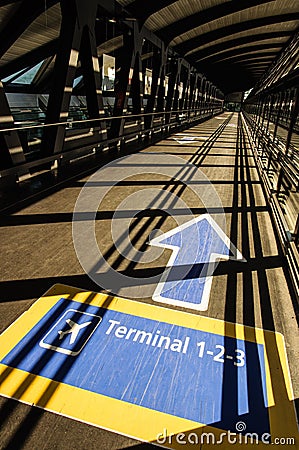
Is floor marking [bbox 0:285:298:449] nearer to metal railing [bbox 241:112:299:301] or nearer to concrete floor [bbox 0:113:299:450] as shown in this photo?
concrete floor [bbox 0:113:299:450]

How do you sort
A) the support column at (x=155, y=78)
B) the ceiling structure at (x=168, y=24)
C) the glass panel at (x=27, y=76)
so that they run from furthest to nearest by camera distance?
the glass panel at (x=27, y=76) < the support column at (x=155, y=78) < the ceiling structure at (x=168, y=24)

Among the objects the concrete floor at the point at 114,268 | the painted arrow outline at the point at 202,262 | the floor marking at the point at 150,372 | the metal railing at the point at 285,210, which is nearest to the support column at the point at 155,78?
the metal railing at the point at 285,210

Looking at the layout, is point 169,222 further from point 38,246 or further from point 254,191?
point 254,191

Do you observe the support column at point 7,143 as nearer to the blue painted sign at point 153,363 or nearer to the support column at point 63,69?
the support column at point 63,69

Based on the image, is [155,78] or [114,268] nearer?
[114,268]

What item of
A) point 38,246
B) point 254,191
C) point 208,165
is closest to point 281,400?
point 38,246

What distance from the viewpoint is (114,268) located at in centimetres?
390

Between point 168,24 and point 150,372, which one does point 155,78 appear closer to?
point 168,24

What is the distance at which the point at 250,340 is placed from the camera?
2822 millimetres

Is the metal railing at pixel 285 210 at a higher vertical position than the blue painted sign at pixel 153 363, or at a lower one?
higher

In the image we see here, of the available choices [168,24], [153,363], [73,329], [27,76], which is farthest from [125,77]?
[27,76]

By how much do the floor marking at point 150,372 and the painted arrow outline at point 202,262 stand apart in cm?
21

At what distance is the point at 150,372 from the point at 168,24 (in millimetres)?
16488

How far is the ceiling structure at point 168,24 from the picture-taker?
11.0 meters
